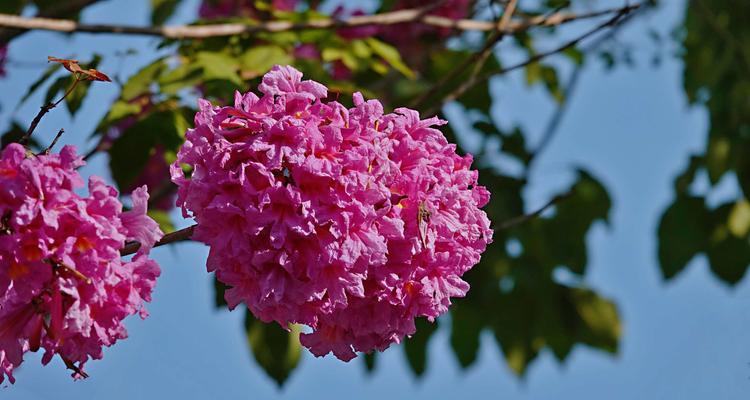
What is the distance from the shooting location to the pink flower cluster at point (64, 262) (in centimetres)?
143

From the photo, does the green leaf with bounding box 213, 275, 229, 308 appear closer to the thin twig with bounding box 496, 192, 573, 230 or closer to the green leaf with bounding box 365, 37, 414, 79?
the green leaf with bounding box 365, 37, 414, 79

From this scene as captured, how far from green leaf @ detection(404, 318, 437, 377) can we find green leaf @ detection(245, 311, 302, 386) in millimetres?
530

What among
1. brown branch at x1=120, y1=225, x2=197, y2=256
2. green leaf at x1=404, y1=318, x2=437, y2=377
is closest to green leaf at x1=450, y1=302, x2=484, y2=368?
green leaf at x1=404, y1=318, x2=437, y2=377

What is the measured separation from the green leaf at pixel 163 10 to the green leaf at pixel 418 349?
138 cm

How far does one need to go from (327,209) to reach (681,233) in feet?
7.78

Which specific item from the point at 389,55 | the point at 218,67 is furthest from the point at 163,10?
the point at 218,67

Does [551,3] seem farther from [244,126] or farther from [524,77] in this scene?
[244,126]

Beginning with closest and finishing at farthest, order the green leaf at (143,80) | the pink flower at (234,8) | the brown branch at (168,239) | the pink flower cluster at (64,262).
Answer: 1. the pink flower cluster at (64,262)
2. the brown branch at (168,239)
3. the green leaf at (143,80)
4. the pink flower at (234,8)

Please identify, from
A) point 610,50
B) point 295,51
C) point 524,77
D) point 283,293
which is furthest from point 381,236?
point 610,50

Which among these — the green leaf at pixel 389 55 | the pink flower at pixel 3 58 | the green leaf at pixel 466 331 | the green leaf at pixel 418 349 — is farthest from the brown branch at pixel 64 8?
the green leaf at pixel 466 331

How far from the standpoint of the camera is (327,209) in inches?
60.5

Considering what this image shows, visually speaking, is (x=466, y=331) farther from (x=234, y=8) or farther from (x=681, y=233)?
(x=234, y=8)

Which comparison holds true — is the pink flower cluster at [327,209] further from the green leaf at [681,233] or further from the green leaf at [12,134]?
the green leaf at [681,233]

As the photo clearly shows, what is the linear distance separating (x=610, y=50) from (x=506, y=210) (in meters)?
1.60
